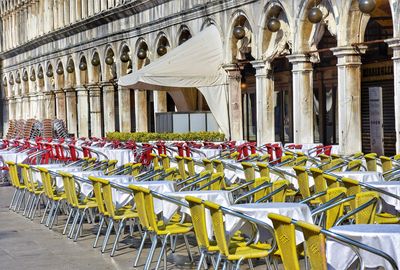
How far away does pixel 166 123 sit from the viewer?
27.5 m

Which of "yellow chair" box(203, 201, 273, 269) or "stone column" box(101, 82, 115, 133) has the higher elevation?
"stone column" box(101, 82, 115, 133)

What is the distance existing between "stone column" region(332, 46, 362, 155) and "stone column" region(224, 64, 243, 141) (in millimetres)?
6136

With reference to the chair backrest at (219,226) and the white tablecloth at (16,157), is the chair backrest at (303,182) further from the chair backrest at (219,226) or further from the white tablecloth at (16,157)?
the white tablecloth at (16,157)

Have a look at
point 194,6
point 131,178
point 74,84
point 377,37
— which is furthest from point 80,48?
point 131,178

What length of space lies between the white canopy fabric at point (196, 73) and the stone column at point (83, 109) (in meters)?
15.4

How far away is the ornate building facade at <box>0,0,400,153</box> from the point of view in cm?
2117

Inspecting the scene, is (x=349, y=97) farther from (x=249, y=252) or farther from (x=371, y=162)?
(x=249, y=252)

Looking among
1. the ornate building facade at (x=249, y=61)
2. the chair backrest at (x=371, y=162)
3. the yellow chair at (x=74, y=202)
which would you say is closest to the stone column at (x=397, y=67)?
the ornate building facade at (x=249, y=61)

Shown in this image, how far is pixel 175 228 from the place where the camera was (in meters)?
9.54

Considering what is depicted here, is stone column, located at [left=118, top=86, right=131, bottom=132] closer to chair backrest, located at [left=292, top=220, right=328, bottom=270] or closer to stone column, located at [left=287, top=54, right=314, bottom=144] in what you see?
stone column, located at [left=287, top=54, right=314, bottom=144]

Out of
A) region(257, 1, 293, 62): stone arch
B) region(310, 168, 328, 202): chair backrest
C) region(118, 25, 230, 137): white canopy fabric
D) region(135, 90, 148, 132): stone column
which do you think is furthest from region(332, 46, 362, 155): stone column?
region(135, 90, 148, 132): stone column

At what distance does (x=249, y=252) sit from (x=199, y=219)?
540 mm

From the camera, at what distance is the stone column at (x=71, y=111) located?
1747 inches

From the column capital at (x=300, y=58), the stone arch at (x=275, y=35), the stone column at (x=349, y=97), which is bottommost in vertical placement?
the stone column at (x=349, y=97)
